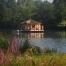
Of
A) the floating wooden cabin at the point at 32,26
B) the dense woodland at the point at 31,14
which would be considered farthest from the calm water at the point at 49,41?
the dense woodland at the point at 31,14

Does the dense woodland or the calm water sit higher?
the dense woodland

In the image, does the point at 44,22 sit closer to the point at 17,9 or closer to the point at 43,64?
the point at 17,9

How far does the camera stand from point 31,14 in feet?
319

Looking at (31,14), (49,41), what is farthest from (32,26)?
(49,41)

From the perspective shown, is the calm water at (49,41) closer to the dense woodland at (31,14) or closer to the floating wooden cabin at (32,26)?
the floating wooden cabin at (32,26)

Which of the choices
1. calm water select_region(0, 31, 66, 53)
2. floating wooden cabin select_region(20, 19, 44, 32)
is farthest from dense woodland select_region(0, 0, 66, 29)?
calm water select_region(0, 31, 66, 53)

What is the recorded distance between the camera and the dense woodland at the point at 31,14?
8806cm

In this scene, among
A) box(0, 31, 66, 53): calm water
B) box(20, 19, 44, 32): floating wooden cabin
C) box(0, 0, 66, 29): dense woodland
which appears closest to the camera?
box(0, 31, 66, 53): calm water

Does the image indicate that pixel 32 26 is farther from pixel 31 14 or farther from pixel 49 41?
pixel 49 41

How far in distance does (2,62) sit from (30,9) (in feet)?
310

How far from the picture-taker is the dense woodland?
289 ft

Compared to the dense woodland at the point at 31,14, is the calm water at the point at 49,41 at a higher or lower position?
lower

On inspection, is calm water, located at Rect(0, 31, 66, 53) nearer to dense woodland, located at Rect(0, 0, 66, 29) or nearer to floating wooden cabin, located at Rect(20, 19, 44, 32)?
floating wooden cabin, located at Rect(20, 19, 44, 32)

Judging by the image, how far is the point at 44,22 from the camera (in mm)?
89125
